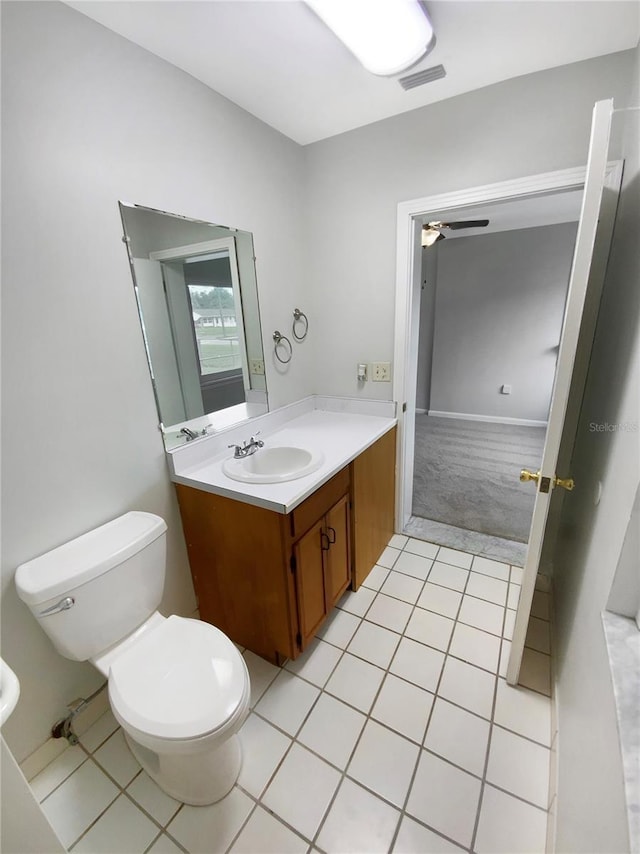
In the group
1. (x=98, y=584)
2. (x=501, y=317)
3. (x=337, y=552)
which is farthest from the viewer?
(x=501, y=317)

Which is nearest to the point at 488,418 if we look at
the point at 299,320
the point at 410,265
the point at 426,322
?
the point at 426,322

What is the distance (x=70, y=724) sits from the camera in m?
1.25

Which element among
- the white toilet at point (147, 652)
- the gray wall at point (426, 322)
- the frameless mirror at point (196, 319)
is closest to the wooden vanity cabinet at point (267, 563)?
the white toilet at point (147, 652)

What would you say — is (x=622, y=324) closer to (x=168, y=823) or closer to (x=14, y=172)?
(x=14, y=172)

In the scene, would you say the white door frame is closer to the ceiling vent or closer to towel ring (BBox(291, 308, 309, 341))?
the ceiling vent

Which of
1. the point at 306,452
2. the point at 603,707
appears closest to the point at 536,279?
the point at 306,452

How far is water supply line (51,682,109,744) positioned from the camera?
4.04 ft

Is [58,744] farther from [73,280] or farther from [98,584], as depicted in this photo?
[73,280]

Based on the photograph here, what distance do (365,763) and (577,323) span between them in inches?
61.0

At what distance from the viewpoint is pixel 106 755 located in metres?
1.24

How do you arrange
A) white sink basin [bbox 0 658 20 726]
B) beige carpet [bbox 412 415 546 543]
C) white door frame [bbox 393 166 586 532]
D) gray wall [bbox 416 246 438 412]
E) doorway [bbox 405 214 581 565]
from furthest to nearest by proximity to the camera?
gray wall [bbox 416 246 438 412] < doorway [bbox 405 214 581 565] < beige carpet [bbox 412 415 546 543] < white door frame [bbox 393 166 586 532] < white sink basin [bbox 0 658 20 726]

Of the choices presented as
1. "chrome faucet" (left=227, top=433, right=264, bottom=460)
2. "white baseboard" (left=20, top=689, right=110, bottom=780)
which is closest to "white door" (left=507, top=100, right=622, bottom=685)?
"chrome faucet" (left=227, top=433, right=264, bottom=460)

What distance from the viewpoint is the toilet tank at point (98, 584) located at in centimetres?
103

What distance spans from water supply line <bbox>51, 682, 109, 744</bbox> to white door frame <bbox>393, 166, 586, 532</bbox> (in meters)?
1.77
